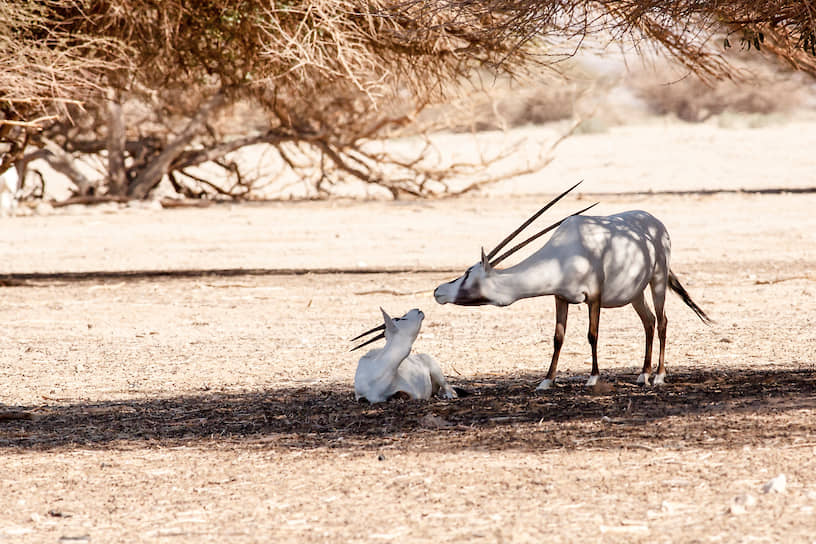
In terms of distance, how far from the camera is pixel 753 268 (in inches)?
598

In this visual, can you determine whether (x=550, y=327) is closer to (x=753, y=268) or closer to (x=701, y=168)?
(x=753, y=268)

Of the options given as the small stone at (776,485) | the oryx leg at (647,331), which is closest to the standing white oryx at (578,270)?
the oryx leg at (647,331)

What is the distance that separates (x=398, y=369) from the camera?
7.21 meters

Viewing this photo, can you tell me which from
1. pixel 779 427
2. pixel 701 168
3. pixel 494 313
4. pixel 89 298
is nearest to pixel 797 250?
pixel 494 313

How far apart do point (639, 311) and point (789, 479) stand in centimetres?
252

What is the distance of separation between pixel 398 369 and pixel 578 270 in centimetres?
124

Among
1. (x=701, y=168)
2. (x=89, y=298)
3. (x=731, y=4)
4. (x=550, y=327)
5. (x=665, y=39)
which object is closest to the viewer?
(x=731, y=4)

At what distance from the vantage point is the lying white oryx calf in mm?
7070

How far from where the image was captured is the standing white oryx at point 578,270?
6742 mm

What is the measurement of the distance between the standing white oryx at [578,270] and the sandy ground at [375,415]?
0.62 m

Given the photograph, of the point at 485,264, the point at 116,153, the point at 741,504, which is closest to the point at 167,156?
the point at 116,153

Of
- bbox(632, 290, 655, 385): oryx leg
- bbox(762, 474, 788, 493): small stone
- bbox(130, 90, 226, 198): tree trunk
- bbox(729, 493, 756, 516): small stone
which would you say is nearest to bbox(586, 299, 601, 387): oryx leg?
bbox(632, 290, 655, 385): oryx leg

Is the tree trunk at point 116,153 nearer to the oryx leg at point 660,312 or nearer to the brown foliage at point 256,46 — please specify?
the brown foliage at point 256,46

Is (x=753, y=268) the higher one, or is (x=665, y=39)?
(x=665, y=39)
